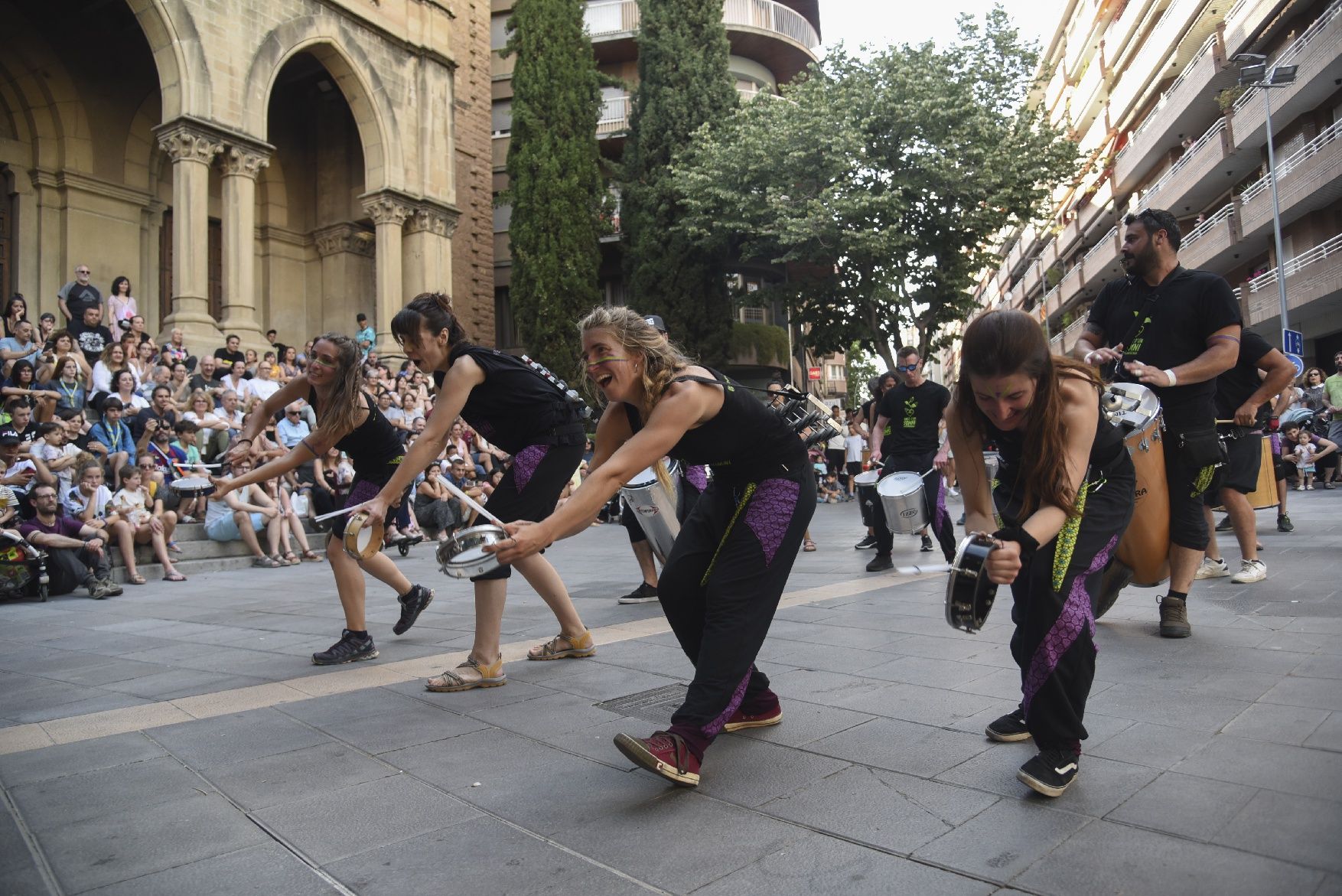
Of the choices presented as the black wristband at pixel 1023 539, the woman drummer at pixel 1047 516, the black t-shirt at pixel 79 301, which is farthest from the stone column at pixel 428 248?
the black wristband at pixel 1023 539

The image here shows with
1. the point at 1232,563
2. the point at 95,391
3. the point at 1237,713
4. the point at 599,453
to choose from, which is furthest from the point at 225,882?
the point at 95,391

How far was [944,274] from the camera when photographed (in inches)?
1051

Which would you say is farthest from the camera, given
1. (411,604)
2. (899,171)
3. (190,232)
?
(899,171)

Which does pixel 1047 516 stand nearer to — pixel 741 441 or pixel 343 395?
pixel 741 441

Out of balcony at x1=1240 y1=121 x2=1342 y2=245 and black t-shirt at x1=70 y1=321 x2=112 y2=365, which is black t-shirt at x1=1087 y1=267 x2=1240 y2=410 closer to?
black t-shirt at x1=70 y1=321 x2=112 y2=365

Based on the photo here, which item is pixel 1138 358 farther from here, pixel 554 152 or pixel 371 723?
pixel 554 152

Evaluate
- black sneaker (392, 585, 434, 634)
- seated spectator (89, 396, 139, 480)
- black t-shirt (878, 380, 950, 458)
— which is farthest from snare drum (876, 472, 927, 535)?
seated spectator (89, 396, 139, 480)

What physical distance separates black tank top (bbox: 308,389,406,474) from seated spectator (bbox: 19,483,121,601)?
5.67 metres

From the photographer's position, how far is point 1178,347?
200 inches

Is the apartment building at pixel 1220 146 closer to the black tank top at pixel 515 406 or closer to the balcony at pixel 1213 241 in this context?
the balcony at pixel 1213 241

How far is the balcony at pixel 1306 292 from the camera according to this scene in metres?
27.5

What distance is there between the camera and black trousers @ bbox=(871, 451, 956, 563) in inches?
346

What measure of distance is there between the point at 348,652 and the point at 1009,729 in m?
3.63

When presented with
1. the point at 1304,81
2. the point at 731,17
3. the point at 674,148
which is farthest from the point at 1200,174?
the point at 674,148
